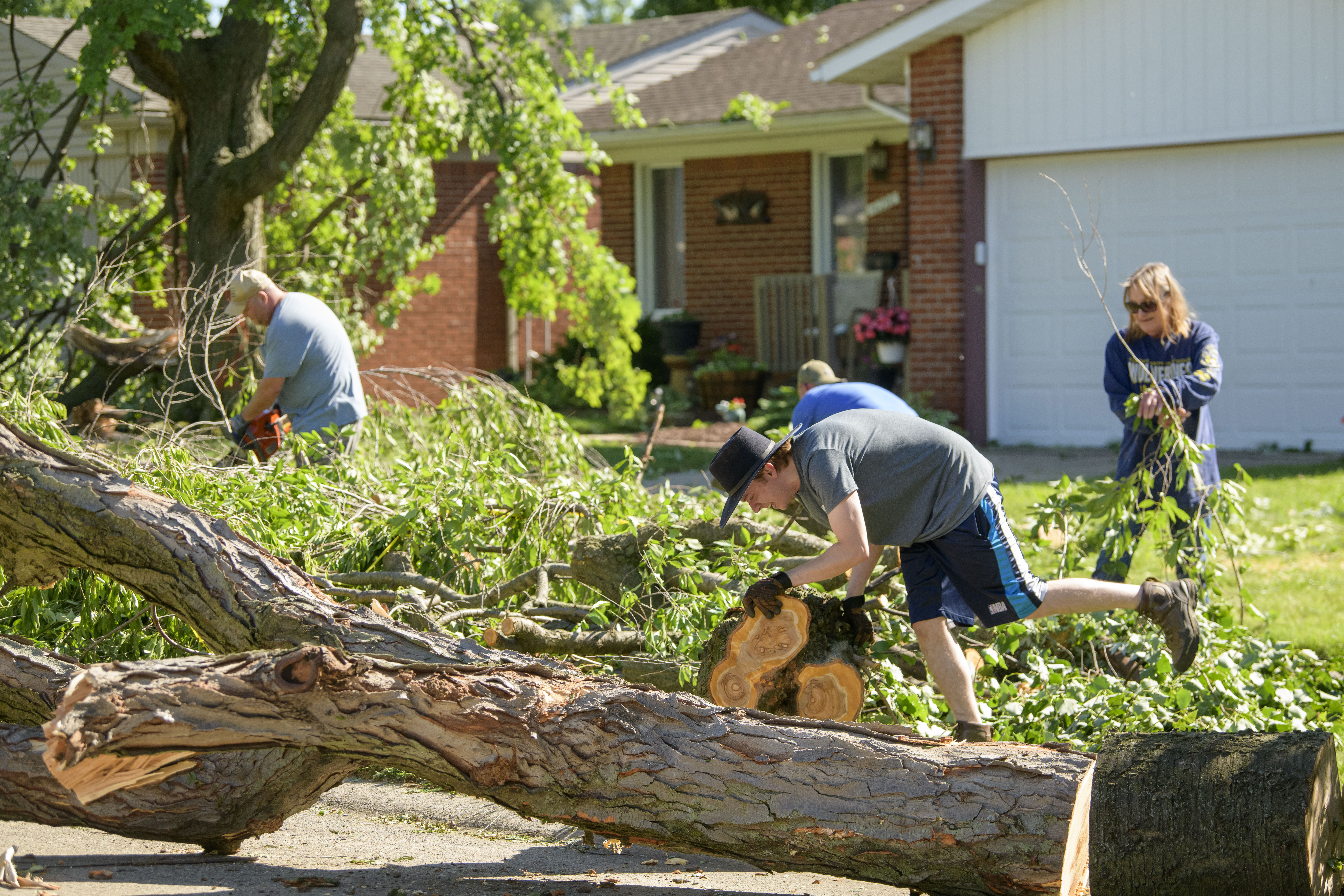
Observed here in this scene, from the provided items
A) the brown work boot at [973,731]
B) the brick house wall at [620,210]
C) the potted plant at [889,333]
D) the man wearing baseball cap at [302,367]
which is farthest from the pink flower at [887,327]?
the brown work boot at [973,731]

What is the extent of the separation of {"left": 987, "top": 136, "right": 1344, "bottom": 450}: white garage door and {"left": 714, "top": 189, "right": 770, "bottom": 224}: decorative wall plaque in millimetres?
4587

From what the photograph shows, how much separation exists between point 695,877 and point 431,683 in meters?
1.03

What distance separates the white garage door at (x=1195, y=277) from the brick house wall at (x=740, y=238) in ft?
14.2

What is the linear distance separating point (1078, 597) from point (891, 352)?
27.9 feet

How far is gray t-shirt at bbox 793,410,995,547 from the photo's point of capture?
4367 mm

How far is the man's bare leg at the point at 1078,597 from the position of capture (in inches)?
185

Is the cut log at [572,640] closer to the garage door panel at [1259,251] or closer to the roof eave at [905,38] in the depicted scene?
the roof eave at [905,38]

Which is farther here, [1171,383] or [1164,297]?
[1164,297]

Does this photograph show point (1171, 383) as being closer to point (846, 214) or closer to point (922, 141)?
point (922, 141)

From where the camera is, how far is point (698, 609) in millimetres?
4988

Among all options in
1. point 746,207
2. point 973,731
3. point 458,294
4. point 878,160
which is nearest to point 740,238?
point 746,207

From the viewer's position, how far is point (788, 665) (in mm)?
4363

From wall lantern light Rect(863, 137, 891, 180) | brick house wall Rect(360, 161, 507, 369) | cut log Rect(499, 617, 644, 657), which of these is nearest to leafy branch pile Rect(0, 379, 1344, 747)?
cut log Rect(499, 617, 644, 657)

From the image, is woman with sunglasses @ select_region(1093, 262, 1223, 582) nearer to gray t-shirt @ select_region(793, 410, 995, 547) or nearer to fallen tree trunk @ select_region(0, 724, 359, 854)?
gray t-shirt @ select_region(793, 410, 995, 547)
